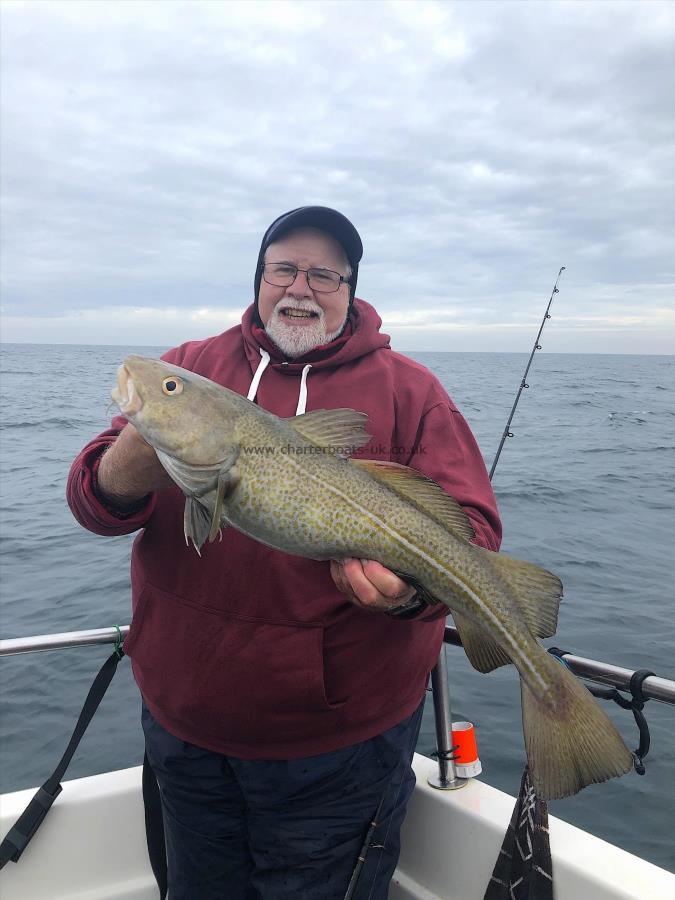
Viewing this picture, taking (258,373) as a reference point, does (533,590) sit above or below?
below

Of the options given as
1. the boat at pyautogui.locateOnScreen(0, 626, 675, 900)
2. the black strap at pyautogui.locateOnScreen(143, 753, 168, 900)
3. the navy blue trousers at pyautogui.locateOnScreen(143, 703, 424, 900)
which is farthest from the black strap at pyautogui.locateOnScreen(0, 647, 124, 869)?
the navy blue trousers at pyautogui.locateOnScreen(143, 703, 424, 900)

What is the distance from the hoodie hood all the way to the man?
0.01 m

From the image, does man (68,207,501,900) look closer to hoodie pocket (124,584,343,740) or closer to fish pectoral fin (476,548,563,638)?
hoodie pocket (124,584,343,740)

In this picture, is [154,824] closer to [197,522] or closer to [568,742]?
[197,522]

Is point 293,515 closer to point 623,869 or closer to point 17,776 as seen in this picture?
point 623,869

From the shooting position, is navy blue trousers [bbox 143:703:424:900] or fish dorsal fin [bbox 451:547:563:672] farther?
navy blue trousers [bbox 143:703:424:900]

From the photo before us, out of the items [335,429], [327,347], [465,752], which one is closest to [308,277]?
[327,347]

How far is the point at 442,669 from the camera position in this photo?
11.6 ft

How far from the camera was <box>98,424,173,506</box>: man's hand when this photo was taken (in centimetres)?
257

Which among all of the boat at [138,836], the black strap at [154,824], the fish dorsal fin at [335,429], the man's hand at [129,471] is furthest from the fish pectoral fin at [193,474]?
the black strap at [154,824]

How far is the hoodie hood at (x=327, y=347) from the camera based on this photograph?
310 cm

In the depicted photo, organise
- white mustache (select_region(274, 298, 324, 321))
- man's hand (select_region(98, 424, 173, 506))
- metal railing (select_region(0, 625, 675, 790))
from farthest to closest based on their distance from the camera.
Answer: white mustache (select_region(274, 298, 324, 321)) → metal railing (select_region(0, 625, 675, 790)) → man's hand (select_region(98, 424, 173, 506))

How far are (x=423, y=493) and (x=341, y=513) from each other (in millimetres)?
361

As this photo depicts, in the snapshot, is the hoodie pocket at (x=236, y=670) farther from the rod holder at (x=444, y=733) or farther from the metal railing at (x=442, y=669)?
the rod holder at (x=444, y=733)
